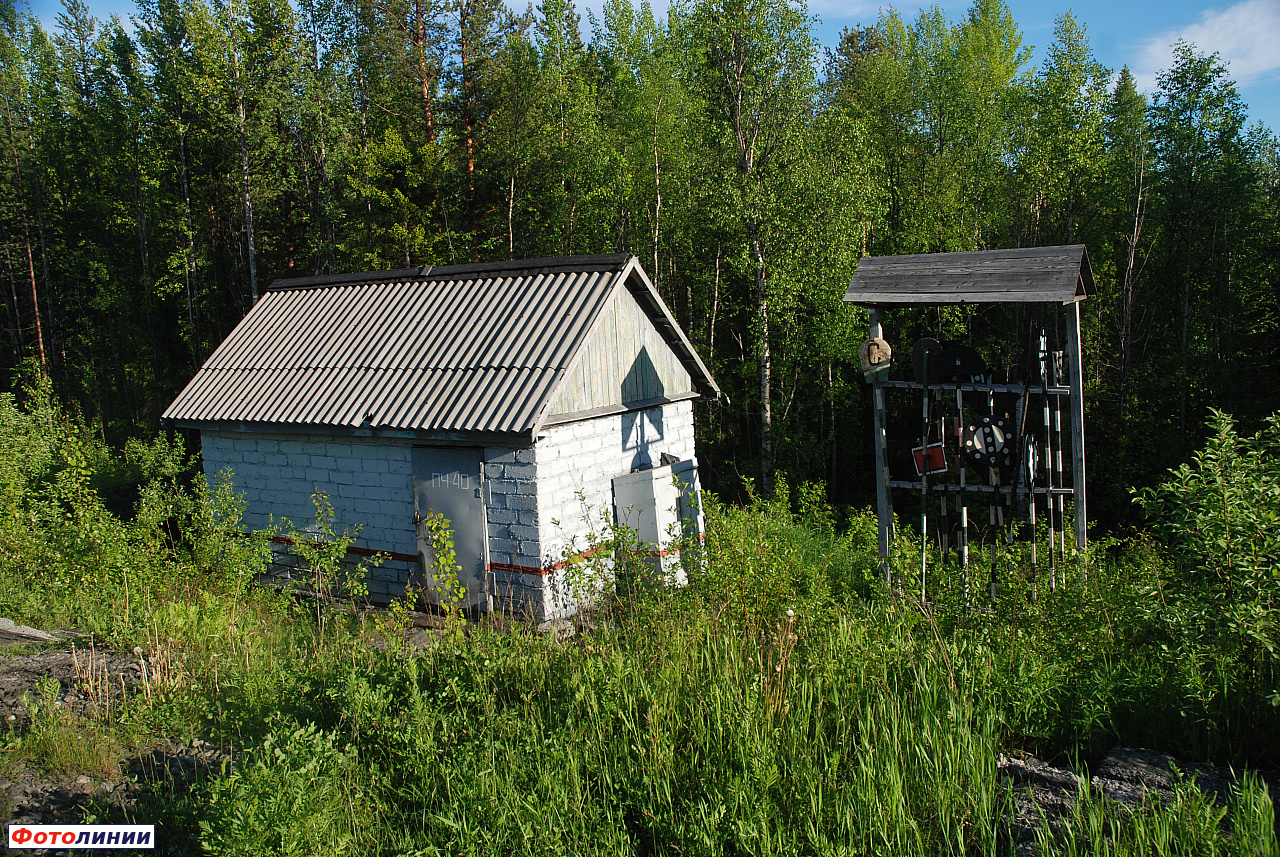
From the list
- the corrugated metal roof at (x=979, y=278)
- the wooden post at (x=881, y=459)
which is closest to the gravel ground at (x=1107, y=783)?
the wooden post at (x=881, y=459)

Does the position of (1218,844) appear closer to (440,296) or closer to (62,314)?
(440,296)

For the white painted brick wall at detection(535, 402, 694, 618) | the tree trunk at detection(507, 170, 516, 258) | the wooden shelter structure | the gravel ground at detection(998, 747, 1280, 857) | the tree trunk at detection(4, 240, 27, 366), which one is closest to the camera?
the gravel ground at detection(998, 747, 1280, 857)

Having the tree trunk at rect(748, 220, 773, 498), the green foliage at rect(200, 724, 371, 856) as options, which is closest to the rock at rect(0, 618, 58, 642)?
the green foliage at rect(200, 724, 371, 856)

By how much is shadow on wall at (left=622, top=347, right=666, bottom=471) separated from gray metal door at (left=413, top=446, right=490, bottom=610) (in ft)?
6.89

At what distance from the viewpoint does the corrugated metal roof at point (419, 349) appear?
929cm

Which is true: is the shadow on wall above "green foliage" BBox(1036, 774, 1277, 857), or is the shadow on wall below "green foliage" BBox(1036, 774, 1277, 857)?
above

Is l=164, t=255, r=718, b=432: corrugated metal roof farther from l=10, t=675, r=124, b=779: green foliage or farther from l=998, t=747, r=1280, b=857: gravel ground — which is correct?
l=998, t=747, r=1280, b=857: gravel ground

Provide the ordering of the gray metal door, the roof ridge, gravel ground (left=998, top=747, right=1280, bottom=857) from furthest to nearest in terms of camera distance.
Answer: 1. the roof ridge
2. the gray metal door
3. gravel ground (left=998, top=747, right=1280, bottom=857)

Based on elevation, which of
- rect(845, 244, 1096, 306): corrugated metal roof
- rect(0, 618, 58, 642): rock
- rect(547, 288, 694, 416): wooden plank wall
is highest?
rect(845, 244, 1096, 306): corrugated metal roof

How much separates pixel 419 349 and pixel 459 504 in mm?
2415

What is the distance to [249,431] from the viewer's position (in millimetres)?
11039

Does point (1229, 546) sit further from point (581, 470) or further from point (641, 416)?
point (641, 416)

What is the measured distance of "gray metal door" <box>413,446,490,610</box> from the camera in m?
9.19

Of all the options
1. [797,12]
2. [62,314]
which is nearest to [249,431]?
[797,12]
